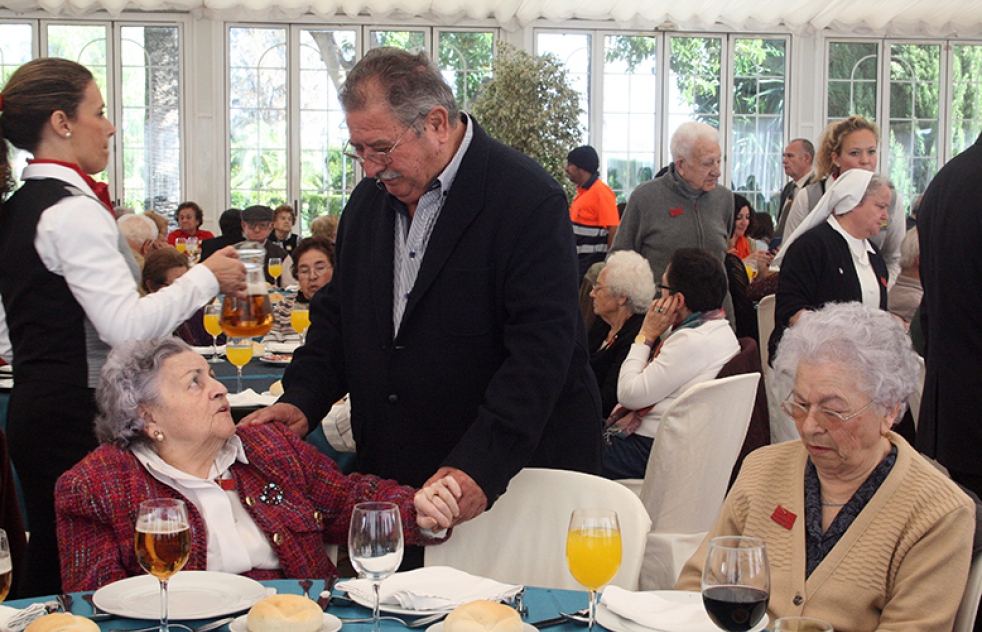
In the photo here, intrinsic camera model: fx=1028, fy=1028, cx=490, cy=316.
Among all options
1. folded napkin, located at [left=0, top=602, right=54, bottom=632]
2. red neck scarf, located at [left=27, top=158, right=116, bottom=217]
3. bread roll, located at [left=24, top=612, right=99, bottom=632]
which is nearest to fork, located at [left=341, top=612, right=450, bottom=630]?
bread roll, located at [left=24, top=612, right=99, bottom=632]

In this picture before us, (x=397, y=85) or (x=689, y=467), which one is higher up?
(x=397, y=85)

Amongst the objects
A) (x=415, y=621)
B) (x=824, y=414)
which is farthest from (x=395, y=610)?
(x=824, y=414)

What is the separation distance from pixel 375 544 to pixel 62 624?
44 cm

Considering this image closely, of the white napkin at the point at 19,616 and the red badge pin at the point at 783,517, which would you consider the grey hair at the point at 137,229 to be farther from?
the red badge pin at the point at 783,517

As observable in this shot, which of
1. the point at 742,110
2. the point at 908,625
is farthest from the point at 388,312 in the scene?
the point at 742,110

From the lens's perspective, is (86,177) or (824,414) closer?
(824,414)

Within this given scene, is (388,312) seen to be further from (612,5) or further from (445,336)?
(612,5)

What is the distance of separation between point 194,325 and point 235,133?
722 centimetres

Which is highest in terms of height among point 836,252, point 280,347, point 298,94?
point 298,94

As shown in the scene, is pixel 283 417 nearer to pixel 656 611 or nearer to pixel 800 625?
pixel 656 611

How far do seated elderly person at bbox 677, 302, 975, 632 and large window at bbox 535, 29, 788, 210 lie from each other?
10434 mm

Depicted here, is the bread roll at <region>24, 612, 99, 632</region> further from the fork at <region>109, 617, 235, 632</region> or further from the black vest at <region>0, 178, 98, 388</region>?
the black vest at <region>0, 178, 98, 388</region>

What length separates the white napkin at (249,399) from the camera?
341 centimetres

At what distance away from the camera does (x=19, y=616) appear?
1.55 metres
